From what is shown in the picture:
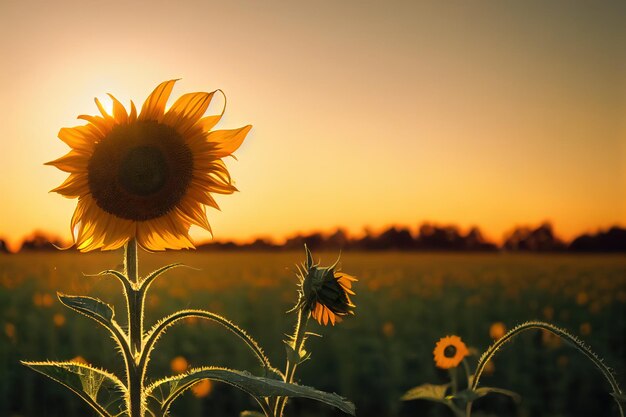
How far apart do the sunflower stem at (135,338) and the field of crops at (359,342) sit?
2130 mm

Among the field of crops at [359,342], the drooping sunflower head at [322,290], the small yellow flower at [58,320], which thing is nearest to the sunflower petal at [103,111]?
the drooping sunflower head at [322,290]

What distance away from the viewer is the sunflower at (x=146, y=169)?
5.65ft

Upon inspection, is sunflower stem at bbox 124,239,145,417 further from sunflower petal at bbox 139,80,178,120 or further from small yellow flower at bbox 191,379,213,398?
small yellow flower at bbox 191,379,213,398

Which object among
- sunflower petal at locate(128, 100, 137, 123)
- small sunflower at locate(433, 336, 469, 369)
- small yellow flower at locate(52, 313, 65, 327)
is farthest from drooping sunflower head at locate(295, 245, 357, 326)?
small yellow flower at locate(52, 313, 65, 327)

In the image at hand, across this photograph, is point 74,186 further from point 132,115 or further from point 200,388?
point 200,388

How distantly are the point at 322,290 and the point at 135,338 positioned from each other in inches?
16.5

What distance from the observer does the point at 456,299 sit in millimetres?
7969

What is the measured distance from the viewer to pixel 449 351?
2.63m

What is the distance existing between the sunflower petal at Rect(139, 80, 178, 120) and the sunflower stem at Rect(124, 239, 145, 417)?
0.38 metres

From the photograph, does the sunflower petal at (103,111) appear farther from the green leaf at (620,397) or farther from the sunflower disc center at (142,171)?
the green leaf at (620,397)

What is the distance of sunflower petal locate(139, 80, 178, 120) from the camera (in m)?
1.73

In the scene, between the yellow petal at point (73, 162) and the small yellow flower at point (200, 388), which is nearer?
the yellow petal at point (73, 162)

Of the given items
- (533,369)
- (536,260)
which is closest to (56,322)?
(533,369)

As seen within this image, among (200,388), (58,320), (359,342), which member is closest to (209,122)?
(200,388)
